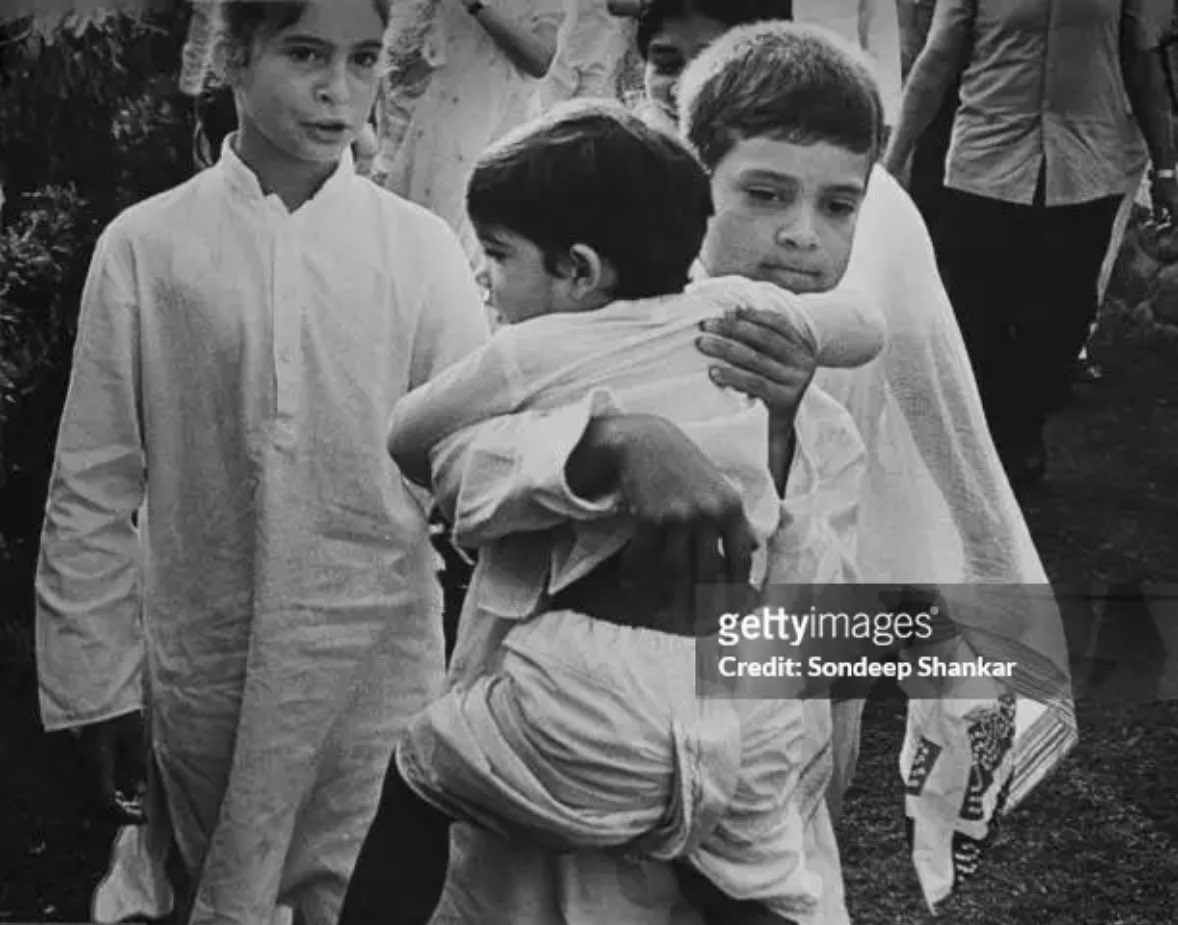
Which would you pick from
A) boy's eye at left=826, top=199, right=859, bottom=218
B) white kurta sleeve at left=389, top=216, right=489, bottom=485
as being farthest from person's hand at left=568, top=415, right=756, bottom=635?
boy's eye at left=826, top=199, right=859, bottom=218

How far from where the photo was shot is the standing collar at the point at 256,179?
2891mm

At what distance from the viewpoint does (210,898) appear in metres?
2.95

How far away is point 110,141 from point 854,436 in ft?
3.90

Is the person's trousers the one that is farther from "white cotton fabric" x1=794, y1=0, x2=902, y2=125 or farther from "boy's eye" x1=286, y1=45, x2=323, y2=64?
"boy's eye" x1=286, y1=45, x2=323, y2=64

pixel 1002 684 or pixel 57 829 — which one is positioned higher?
pixel 1002 684

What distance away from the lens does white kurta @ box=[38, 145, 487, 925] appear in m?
2.88

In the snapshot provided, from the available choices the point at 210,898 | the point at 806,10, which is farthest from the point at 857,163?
the point at 210,898

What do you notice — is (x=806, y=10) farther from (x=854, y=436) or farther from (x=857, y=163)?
(x=854, y=436)

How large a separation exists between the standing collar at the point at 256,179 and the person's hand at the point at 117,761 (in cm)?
79

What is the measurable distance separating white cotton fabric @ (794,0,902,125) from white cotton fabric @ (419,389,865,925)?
1.51 ft

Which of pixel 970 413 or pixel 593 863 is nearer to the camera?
pixel 593 863

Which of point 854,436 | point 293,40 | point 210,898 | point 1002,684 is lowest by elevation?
point 210,898

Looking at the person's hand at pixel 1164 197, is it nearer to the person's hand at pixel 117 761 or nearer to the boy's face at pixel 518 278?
the boy's face at pixel 518 278

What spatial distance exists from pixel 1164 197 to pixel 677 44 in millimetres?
770
